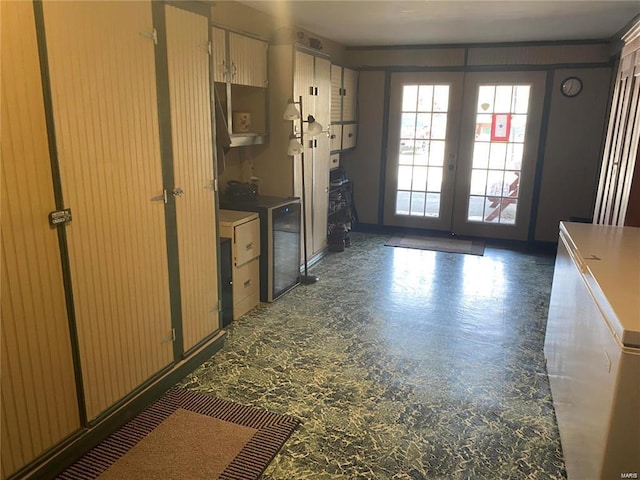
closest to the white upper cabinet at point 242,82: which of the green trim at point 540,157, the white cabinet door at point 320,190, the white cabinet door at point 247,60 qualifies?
the white cabinet door at point 247,60

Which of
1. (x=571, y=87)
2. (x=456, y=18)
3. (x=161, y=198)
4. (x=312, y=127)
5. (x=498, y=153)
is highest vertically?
(x=456, y=18)

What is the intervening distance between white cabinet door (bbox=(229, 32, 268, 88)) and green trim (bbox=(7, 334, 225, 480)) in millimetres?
2129

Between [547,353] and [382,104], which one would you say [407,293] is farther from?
[382,104]

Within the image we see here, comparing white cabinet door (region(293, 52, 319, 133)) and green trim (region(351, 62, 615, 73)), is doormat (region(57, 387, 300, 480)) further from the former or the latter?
green trim (region(351, 62, 615, 73))

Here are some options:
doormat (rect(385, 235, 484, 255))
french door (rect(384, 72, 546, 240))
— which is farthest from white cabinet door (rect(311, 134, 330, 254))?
french door (rect(384, 72, 546, 240))

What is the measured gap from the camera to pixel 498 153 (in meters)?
5.97

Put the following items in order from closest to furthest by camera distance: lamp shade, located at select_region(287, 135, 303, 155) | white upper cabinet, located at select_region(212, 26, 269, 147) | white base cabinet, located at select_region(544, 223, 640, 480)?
white base cabinet, located at select_region(544, 223, 640, 480) → white upper cabinet, located at select_region(212, 26, 269, 147) → lamp shade, located at select_region(287, 135, 303, 155)

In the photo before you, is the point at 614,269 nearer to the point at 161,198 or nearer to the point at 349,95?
the point at 161,198

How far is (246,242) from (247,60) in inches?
58.4

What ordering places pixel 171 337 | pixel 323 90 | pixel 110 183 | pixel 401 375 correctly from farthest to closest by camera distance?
pixel 323 90
pixel 401 375
pixel 171 337
pixel 110 183

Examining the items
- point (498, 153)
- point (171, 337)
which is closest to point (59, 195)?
point (171, 337)

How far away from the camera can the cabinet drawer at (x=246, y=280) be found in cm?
367

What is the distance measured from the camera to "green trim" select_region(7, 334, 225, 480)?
198 cm

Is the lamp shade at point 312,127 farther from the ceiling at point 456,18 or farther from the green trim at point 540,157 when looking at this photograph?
the green trim at point 540,157
